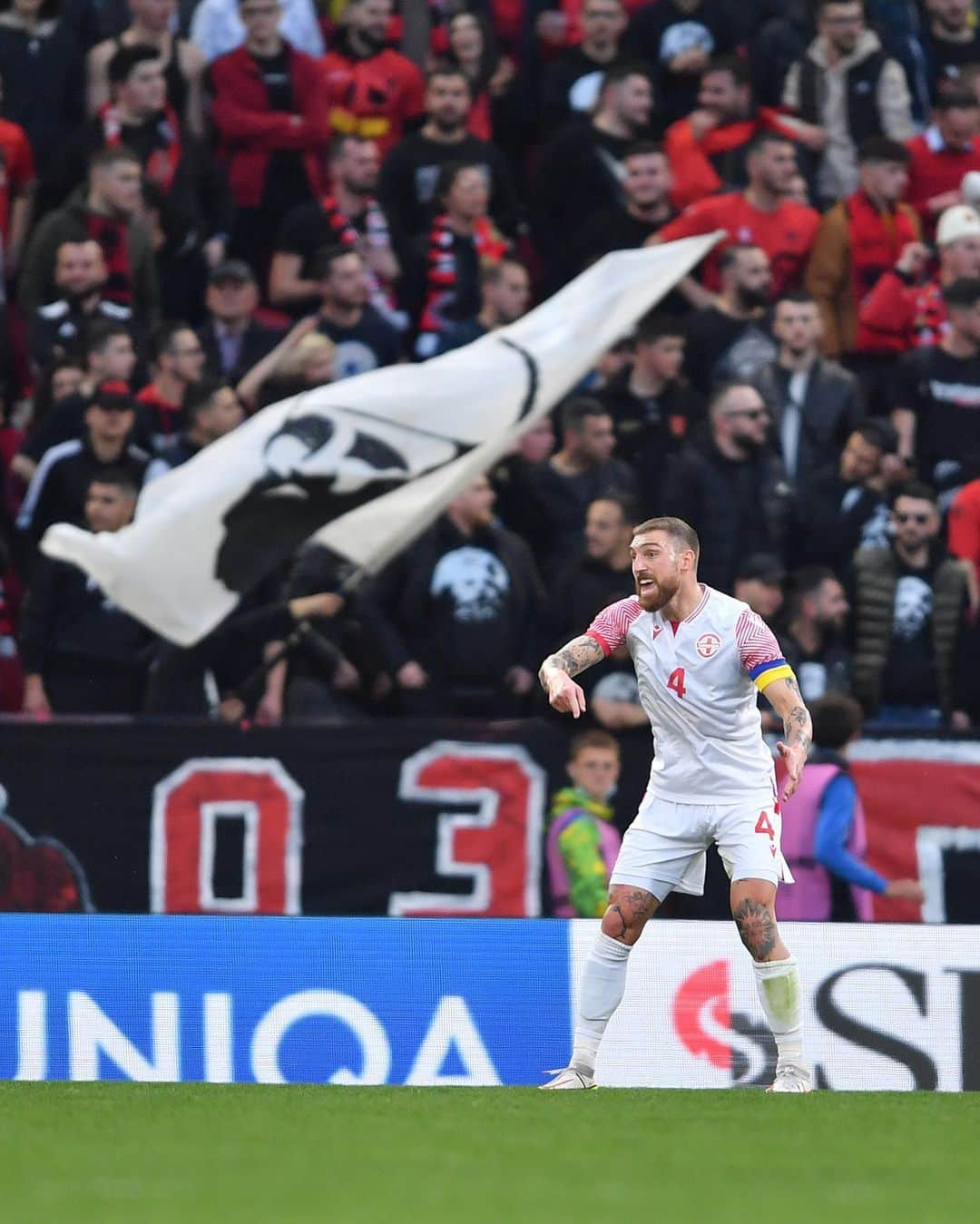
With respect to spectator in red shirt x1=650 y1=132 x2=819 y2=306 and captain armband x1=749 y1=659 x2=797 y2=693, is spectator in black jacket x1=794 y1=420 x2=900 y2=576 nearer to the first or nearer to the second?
spectator in red shirt x1=650 y1=132 x2=819 y2=306

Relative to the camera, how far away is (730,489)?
13.0 m

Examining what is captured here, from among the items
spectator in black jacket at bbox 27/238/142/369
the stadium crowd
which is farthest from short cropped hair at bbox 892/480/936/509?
spectator in black jacket at bbox 27/238/142/369

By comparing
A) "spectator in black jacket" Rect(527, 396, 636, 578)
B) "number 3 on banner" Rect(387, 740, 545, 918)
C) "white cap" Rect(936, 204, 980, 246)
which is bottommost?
"number 3 on banner" Rect(387, 740, 545, 918)

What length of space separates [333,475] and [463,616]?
0.98 m

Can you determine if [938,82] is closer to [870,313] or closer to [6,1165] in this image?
[870,313]

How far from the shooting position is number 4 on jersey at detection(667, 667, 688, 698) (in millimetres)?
8992

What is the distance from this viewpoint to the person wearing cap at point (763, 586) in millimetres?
12305

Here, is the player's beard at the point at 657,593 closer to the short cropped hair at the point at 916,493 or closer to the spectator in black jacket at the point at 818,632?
the spectator in black jacket at the point at 818,632

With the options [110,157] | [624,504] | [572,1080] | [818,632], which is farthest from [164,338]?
[572,1080]

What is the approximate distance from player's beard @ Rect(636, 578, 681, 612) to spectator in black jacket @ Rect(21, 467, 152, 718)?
397cm

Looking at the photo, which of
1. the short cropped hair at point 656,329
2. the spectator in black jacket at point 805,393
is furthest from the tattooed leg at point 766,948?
the short cropped hair at point 656,329

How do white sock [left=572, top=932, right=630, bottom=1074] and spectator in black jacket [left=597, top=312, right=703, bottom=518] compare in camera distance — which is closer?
white sock [left=572, top=932, right=630, bottom=1074]

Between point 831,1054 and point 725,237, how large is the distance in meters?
6.23

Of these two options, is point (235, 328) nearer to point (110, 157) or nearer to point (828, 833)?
point (110, 157)
